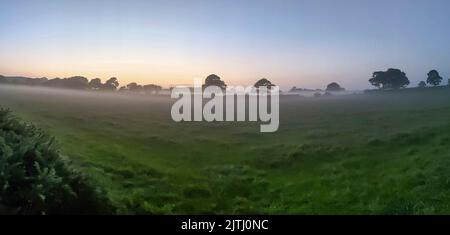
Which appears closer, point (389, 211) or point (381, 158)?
point (389, 211)

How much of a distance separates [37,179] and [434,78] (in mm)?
6750

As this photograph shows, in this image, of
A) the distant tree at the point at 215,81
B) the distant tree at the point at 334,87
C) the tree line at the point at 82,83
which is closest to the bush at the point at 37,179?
the tree line at the point at 82,83

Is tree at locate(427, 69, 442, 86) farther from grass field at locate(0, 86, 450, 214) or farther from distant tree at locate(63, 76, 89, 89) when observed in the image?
distant tree at locate(63, 76, 89, 89)

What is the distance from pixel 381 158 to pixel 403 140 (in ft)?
1.69

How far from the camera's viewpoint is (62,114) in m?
7.88

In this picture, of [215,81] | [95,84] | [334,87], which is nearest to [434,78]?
[334,87]

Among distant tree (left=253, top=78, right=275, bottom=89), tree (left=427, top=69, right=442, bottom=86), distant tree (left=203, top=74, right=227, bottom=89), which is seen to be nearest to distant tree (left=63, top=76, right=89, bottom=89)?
distant tree (left=203, top=74, right=227, bottom=89)

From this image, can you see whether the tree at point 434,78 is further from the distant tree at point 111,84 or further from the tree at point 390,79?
the distant tree at point 111,84

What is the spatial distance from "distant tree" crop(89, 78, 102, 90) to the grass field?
16cm

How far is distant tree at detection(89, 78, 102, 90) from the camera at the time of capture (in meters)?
7.91

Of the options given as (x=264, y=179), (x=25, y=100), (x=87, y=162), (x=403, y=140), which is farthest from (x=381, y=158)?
(x=25, y=100)

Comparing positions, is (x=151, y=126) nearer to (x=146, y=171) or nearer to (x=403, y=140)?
(x=146, y=171)
